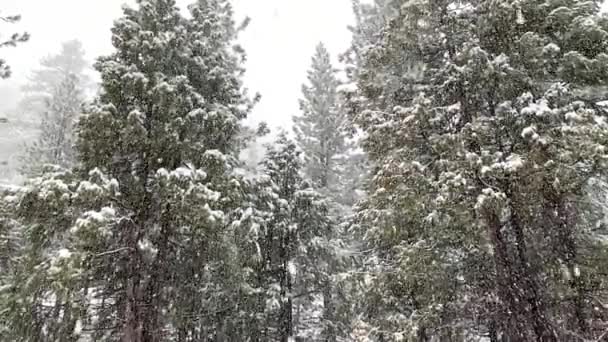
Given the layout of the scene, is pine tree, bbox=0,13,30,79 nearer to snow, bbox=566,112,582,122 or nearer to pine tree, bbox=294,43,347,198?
pine tree, bbox=294,43,347,198

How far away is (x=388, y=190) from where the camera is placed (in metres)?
8.97

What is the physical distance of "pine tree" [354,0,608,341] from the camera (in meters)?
7.47

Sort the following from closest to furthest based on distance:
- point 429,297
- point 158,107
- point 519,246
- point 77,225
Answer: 1. point 77,225
2. point 519,246
3. point 429,297
4. point 158,107

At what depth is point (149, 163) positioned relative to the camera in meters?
9.66

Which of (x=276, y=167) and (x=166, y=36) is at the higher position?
(x=166, y=36)

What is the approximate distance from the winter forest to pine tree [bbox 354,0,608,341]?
0.14 feet

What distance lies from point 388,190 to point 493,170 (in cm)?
223

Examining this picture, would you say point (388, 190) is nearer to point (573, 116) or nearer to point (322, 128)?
point (573, 116)

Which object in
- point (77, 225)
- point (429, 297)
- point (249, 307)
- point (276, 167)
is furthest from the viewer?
point (276, 167)

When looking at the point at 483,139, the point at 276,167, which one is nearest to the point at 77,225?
the point at 276,167

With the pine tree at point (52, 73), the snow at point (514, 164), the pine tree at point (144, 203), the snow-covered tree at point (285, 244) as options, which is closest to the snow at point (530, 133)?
the snow at point (514, 164)

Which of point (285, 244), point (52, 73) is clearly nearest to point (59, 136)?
point (285, 244)

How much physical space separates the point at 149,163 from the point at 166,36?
118 inches

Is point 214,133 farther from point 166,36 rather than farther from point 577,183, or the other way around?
point 577,183
